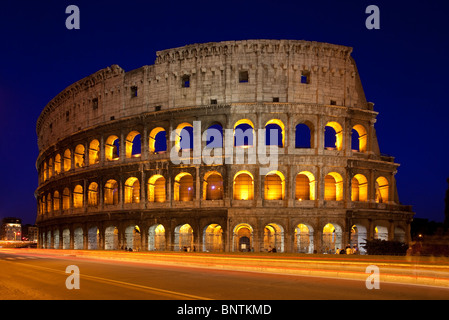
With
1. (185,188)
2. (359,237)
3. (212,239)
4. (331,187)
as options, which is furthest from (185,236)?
(359,237)

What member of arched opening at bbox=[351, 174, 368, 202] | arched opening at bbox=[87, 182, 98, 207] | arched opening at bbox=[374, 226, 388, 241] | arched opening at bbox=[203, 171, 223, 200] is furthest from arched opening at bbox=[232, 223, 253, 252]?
arched opening at bbox=[87, 182, 98, 207]

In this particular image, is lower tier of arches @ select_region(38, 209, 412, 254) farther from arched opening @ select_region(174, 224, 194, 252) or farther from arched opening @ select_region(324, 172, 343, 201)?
arched opening @ select_region(324, 172, 343, 201)

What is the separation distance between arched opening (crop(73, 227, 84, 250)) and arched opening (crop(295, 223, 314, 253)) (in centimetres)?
2217

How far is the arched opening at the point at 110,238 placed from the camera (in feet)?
119

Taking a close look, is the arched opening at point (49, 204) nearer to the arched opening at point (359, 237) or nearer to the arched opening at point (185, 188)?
the arched opening at point (185, 188)

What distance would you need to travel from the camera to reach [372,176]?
32375 millimetres

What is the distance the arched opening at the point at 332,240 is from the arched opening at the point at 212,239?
836 cm

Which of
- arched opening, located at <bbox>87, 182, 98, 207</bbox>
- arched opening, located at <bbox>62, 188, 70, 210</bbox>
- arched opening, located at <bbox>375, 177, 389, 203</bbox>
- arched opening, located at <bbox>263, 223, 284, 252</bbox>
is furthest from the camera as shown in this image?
arched opening, located at <bbox>62, 188, 70, 210</bbox>

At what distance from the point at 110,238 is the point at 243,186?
1414cm

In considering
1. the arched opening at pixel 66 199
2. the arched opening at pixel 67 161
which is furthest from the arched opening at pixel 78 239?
the arched opening at pixel 67 161

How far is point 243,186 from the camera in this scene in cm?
3234

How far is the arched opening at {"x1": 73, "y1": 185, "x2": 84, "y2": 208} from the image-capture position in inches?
1604
